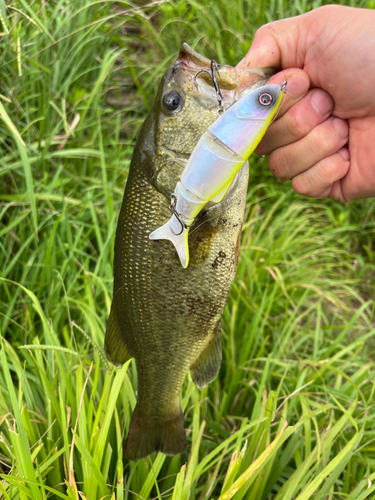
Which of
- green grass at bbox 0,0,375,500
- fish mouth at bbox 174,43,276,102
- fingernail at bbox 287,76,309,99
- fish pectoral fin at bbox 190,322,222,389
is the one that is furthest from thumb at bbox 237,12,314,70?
fish pectoral fin at bbox 190,322,222,389

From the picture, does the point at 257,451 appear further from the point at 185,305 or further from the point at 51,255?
the point at 51,255

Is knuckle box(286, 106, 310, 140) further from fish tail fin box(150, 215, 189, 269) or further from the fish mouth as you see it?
fish tail fin box(150, 215, 189, 269)

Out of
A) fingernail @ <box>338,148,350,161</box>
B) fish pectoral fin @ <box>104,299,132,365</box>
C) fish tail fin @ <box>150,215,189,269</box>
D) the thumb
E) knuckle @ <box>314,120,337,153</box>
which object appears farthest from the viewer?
fingernail @ <box>338,148,350,161</box>

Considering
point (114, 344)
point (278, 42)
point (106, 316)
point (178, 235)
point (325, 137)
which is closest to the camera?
point (178, 235)

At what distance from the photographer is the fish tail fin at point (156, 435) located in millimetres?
1470

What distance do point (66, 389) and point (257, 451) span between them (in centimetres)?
77

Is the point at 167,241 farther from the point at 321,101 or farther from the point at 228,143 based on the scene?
the point at 321,101

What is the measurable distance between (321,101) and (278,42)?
28 cm

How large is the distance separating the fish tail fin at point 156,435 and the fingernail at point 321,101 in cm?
133

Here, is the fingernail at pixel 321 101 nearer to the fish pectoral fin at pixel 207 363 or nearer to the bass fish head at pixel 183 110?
the bass fish head at pixel 183 110

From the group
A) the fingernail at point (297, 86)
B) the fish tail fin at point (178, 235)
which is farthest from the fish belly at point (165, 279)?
the fingernail at point (297, 86)

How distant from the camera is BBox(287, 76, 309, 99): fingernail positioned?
1489 mm

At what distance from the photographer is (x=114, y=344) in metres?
1.43

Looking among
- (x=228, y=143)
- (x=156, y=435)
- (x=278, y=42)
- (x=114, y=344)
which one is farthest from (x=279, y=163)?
(x=156, y=435)
